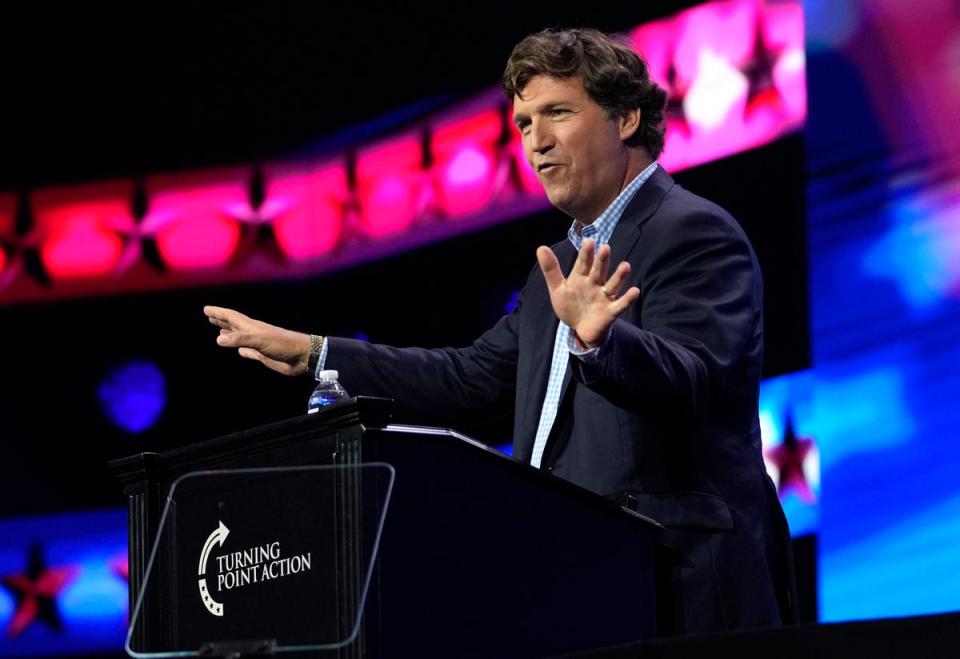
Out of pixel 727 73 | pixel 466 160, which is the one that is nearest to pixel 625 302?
pixel 727 73

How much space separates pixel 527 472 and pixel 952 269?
1.44 metres

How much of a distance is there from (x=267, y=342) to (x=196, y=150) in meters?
2.26

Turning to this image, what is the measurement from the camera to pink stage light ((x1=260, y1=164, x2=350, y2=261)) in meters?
4.80

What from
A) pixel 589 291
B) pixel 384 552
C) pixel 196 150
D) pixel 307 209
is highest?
pixel 196 150

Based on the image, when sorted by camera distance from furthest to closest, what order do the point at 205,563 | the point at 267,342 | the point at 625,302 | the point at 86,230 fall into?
1. the point at 86,230
2. the point at 267,342
3. the point at 205,563
4. the point at 625,302

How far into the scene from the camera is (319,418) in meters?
2.19

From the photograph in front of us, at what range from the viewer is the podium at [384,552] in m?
2.10

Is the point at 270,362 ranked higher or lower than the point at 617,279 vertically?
higher

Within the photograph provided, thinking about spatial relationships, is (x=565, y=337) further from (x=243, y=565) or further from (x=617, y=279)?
(x=243, y=565)

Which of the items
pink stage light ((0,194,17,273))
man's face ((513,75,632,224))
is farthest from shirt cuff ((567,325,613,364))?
pink stage light ((0,194,17,273))

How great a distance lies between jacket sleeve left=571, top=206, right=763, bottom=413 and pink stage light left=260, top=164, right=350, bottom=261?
2.21 m

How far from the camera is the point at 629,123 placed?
2.95m

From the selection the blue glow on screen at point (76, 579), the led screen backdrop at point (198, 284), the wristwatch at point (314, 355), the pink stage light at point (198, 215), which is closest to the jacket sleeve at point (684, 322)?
the wristwatch at point (314, 355)

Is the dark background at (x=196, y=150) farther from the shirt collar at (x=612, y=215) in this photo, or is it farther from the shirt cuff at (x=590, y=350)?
the shirt cuff at (x=590, y=350)
